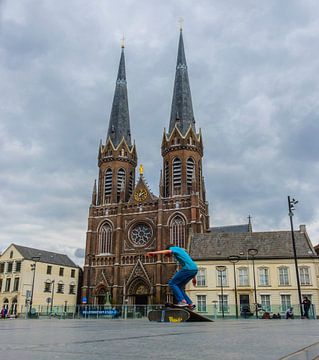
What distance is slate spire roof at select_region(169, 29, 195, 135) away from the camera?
67750mm

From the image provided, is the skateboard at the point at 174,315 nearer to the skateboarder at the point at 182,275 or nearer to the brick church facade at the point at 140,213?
the skateboarder at the point at 182,275

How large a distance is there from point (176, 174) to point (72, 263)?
25.7 m

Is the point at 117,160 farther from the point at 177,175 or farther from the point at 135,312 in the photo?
the point at 135,312

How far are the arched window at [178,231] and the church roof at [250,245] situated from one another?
952 centimetres

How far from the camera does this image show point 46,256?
64.4m

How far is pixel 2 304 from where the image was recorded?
5772 centimetres

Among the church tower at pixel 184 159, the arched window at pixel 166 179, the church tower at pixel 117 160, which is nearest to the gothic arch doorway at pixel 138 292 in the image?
the church tower at pixel 184 159

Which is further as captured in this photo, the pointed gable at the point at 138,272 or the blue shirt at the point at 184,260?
the pointed gable at the point at 138,272

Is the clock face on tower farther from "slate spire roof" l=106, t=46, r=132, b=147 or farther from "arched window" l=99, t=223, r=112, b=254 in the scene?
"slate spire roof" l=106, t=46, r=132, b=147

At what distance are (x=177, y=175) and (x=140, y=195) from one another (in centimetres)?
713

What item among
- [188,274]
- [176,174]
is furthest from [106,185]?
[188,274]

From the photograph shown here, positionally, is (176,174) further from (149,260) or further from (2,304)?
(2,304)

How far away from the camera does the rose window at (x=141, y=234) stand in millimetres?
60562

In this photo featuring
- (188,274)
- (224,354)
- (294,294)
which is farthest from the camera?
(294,294)
